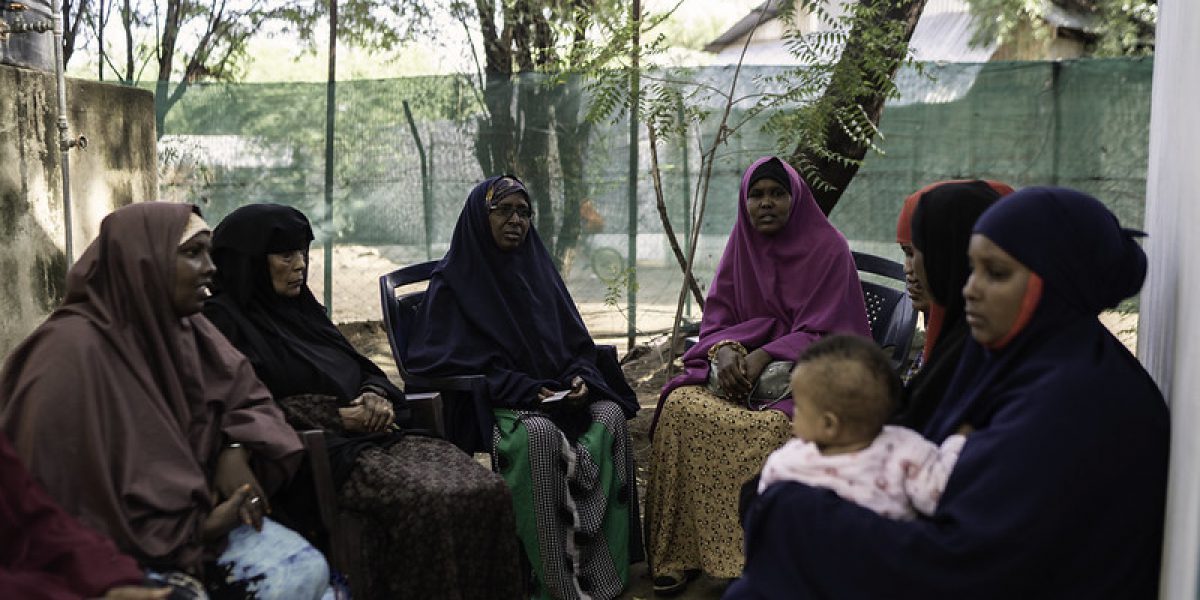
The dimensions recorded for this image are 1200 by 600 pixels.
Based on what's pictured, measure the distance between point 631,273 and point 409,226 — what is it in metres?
1.75

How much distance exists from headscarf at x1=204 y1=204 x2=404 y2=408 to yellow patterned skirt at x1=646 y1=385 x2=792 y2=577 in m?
1.27

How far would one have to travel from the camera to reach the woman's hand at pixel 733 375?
165 inches

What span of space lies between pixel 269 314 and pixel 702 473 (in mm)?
1719

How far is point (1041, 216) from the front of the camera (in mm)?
2176

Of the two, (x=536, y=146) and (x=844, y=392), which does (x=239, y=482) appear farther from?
(x=536, y=146)

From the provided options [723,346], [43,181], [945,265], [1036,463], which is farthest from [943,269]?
[43,181]

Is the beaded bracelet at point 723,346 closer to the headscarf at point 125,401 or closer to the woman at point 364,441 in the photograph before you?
the woman at point 364,441

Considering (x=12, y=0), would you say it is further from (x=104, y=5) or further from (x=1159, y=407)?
(x=104, y=5)

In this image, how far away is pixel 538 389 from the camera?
4.21 metres

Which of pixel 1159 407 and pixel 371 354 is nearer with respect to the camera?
pixel 1159 407

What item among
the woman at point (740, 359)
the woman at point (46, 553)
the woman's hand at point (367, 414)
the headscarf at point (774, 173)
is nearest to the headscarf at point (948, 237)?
the woman at point (740, 359)

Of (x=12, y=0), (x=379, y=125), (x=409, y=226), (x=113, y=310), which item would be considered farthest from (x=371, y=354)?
(x=113, y=310)

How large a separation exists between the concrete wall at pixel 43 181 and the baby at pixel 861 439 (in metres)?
4.11

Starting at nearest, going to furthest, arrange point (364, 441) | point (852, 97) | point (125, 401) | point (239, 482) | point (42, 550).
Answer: point (42, 550)
point (125, 401)
point (239, 482)
point (364, 441)
point (852, 97)
